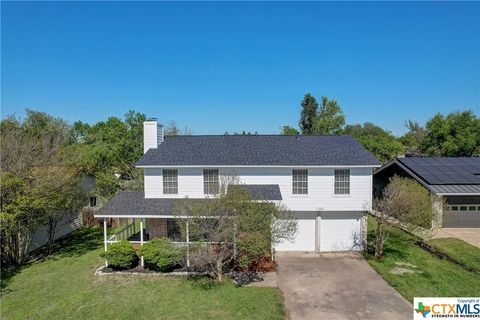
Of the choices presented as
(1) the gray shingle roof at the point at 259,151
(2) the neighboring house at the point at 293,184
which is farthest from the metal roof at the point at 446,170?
(2) the neighboring house at the point at 293,184

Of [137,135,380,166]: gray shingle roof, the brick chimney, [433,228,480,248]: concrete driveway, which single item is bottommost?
[433,228,480,248]: concrete driveway

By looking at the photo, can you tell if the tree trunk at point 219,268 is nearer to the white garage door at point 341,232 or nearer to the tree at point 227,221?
the tree at point 227,221

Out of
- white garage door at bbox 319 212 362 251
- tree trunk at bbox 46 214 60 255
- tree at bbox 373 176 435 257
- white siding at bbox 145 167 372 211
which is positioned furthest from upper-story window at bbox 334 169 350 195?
tree trunk at bbox 46 214 60 255

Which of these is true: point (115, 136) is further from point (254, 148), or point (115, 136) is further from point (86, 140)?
point (254, 148)

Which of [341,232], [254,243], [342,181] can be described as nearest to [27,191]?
[254,243]

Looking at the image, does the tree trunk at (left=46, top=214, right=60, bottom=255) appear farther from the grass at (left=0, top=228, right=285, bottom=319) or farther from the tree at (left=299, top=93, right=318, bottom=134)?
the tree at (left=299, top=93, right=318, bottom=134)

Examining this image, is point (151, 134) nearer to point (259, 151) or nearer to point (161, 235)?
point (161, 235)
